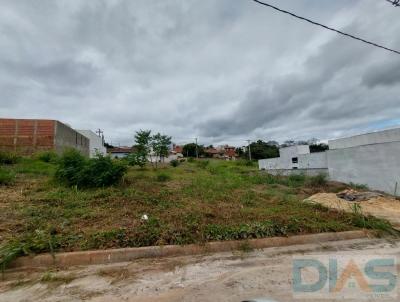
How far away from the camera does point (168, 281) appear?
2.68m

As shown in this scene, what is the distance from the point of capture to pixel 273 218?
467 centimetres

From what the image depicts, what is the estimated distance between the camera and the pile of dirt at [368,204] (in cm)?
621

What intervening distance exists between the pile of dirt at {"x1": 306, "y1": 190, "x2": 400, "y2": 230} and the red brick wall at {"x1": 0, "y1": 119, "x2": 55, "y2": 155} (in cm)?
1780

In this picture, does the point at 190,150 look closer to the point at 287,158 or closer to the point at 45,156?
the point at 287,158

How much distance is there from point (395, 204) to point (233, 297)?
27.5 feet

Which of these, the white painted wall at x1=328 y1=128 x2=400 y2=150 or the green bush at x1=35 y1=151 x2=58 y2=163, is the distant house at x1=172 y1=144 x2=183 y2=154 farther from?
the green bush at x1=35 y1=151 x2=58 y2=163

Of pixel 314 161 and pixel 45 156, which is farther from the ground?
pixel 45 156

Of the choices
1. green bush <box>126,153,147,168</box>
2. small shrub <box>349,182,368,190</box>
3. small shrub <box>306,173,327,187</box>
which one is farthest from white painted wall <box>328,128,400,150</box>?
green bush <box>126,153,147,168</box>

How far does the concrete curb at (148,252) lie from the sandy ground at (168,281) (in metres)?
0.14

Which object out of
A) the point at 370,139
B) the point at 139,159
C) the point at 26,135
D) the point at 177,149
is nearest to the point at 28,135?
the point at 26,135

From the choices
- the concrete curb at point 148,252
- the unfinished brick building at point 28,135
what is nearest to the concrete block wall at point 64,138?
the unfinished brick building at point 28,135

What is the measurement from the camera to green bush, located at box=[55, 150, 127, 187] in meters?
7.82

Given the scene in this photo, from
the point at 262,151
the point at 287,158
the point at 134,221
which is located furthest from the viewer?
the point at 262,151

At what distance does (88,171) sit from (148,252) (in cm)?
553
